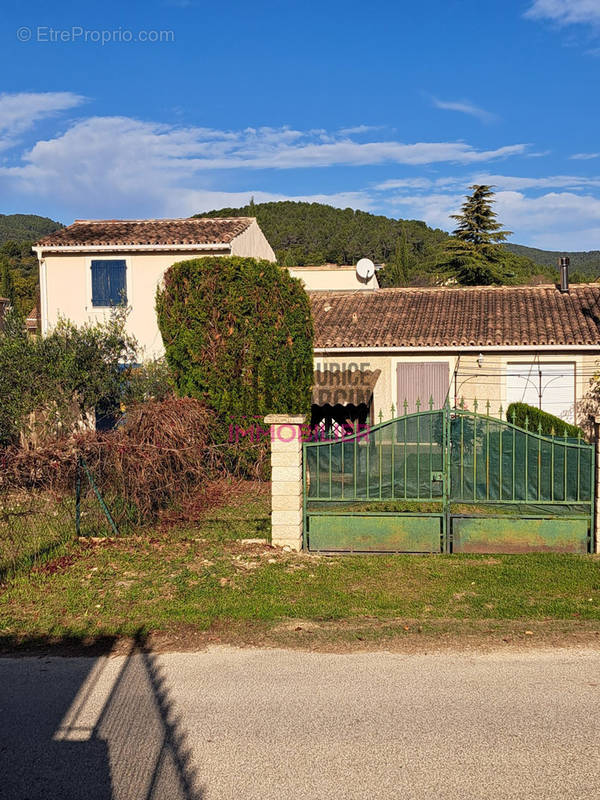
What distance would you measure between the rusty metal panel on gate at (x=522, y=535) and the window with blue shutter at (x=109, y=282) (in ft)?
51.9

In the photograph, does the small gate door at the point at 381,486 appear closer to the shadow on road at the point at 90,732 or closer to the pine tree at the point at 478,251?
the shadow on road at the point at 90,732

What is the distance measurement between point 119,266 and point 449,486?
1592 cm

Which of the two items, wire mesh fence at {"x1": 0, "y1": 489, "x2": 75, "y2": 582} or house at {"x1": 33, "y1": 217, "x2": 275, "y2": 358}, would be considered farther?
house at {"x1": 33, "y1": 217, "x2": 275, "y2": 358}

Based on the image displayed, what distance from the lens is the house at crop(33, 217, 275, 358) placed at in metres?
22.1

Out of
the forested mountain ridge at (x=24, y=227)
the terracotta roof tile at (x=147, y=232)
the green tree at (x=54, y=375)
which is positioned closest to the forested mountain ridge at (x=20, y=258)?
the forested mountain ridge at (x=24, y=227)

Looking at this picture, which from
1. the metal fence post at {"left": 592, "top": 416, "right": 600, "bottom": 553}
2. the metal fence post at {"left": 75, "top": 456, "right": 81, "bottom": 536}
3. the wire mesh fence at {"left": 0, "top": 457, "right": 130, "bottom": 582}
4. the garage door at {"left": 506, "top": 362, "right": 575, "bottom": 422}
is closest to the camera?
the wire mesh fence at {"left": 0, "top": 457, "right": 130, "bottom": 582}

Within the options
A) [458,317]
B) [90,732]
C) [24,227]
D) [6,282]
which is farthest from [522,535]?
[24,227]

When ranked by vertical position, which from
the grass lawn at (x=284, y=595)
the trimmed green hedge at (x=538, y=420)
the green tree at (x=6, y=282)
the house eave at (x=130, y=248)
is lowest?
the grass lawn at (x=284, y=595)

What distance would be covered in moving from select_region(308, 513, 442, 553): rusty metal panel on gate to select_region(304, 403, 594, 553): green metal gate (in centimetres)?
1

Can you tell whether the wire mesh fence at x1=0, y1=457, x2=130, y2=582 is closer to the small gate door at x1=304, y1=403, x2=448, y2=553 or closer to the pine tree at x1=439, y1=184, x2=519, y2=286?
the small gate door at x1=304, y1=403, x2=448, y2=553

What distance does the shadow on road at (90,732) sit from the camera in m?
4.73

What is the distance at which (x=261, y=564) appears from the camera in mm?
9445

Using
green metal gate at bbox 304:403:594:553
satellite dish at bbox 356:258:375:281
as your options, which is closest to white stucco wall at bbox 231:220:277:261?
satellite dish at bbox 356:258:375:281

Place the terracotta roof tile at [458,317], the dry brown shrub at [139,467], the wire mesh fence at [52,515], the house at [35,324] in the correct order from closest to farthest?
the wire mesh fence at [52,515], the dry brown shrub at [139,467], the house at [35,324], the terracotta roof tile at [458,317]
